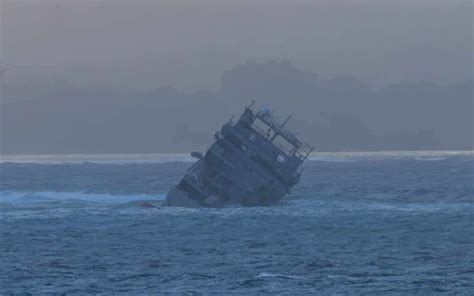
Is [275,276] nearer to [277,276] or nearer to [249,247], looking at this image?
[277,276]

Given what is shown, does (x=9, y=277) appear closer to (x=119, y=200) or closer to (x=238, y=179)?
(x=238, y=179)

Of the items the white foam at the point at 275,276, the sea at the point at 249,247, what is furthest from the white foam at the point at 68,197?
the white foam at the point at 275,276

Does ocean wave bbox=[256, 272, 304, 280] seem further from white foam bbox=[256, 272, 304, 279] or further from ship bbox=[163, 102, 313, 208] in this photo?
ship bbox=[163, 102, 313, 208]

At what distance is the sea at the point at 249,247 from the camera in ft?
145

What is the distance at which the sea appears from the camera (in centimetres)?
4428

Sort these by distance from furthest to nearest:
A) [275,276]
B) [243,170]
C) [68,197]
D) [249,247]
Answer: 1. [68,197]
2. [243,170]
3. [249,247]
4. [275,276]

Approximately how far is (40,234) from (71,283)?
18494 mm

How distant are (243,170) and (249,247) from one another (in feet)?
65.0

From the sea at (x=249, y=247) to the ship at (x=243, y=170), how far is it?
3.74 ft

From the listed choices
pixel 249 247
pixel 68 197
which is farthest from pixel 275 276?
pixel 68 197

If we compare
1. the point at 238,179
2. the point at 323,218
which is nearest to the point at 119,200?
the point at 238,179

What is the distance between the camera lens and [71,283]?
45.1 m

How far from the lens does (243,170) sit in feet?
246

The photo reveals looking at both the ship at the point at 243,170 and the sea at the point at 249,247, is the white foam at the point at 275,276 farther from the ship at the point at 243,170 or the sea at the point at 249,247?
the ship at the point at 243,170
